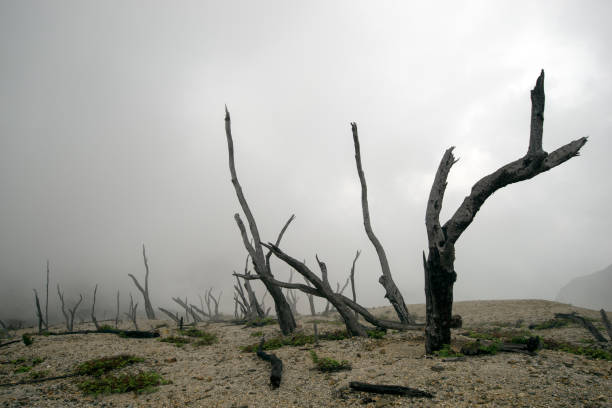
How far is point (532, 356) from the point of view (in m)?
6.14

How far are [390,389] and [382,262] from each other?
7436 millimetres

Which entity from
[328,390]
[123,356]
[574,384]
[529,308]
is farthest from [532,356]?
[529,308]

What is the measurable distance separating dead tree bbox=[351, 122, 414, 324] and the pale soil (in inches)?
45.5

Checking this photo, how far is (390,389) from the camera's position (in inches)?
190

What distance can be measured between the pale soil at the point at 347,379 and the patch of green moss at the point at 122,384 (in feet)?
0.62

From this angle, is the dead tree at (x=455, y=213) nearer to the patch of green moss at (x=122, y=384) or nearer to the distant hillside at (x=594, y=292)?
the patch of green moss at (x=122, y=384)

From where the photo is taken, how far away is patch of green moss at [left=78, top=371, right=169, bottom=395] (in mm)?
6426

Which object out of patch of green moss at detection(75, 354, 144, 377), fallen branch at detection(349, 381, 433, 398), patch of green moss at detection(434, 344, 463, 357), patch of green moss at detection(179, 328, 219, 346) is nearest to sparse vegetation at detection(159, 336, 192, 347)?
patch of green moss at detection(179, 328, 219, 346)

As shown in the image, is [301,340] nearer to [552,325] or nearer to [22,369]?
[22,369]

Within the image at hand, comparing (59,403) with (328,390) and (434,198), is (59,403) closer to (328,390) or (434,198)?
(328,390)

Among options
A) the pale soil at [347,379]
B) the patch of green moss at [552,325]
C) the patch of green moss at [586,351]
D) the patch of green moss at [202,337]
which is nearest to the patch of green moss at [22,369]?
the pale soil at [347,379]

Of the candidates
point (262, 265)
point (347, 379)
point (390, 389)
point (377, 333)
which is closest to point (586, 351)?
point (377, 333)

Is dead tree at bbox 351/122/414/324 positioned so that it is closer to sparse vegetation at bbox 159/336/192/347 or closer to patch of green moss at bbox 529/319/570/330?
patch of green moss at bbox 529/319/570/330

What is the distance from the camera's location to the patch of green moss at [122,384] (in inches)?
253
